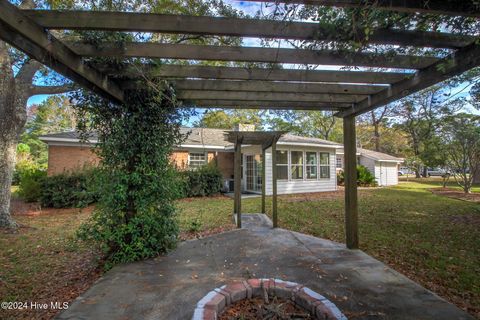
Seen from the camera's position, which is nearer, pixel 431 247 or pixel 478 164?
pixel 431 247

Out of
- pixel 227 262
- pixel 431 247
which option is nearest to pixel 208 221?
pixel 227 262

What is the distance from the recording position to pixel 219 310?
8.00 feet

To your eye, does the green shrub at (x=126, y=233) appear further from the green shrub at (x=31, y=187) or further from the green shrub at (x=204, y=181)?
the green shrub at (x=31, y=187)

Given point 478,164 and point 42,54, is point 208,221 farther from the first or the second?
point 478,164

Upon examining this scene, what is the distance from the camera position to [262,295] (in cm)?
269

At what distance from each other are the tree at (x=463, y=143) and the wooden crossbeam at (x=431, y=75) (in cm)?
1170

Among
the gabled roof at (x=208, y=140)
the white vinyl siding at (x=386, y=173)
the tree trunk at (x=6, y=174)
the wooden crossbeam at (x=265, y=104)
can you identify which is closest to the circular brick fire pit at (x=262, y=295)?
the wooden crossbeam at (x=265, y=104)

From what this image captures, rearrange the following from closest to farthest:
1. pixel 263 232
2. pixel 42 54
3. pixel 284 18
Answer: pixel 284 18, pixel 42 54, pixel 263 232

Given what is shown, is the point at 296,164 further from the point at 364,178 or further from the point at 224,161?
the point at 364,178

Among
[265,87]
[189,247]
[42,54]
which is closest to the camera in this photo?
[42,54]

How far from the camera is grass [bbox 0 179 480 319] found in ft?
11.2

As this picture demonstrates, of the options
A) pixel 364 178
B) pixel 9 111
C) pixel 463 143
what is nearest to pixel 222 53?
pixel 9 111

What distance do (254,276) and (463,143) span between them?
16.0 meters

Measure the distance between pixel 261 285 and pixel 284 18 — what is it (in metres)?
2.69
